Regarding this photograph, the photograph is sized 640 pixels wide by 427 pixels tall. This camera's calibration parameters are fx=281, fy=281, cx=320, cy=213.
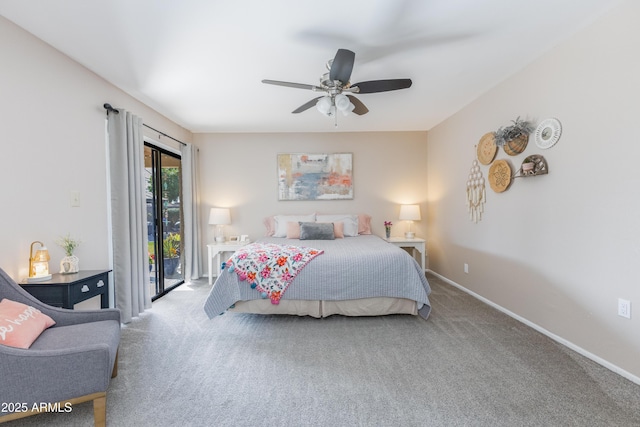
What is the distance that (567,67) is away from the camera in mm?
2305

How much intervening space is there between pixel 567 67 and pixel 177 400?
12.4 ft

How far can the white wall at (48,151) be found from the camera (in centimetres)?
199

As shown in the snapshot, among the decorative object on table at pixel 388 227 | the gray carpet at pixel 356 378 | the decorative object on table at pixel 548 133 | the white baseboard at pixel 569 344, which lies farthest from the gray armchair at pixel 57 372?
the decorative object on table at pixel 388 227

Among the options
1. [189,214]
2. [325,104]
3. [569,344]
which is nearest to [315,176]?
[189,214]

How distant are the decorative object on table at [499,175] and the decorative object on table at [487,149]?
0.12m

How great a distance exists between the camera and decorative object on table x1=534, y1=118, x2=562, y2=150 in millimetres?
2383

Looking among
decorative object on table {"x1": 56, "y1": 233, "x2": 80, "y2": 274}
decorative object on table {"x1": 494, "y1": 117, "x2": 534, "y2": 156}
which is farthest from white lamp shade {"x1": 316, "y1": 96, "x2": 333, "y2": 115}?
decorative object on table {"x1": 56, "y1": 233, "x2": 80, "y2": 274}

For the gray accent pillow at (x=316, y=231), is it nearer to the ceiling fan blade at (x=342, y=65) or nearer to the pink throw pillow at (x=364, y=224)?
the pink throw pillow at (x=364, y=224)

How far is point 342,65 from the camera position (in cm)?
209

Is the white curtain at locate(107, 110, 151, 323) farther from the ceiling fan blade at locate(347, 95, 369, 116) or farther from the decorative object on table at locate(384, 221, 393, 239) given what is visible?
the decorative object on table at locate(384, 221, 393, 239)

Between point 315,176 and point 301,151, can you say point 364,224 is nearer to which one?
point 315,176

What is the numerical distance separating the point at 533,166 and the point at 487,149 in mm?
732

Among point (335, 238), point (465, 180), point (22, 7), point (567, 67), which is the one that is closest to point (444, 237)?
point (465, 180)

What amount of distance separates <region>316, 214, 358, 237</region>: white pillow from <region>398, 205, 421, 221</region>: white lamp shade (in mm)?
783
